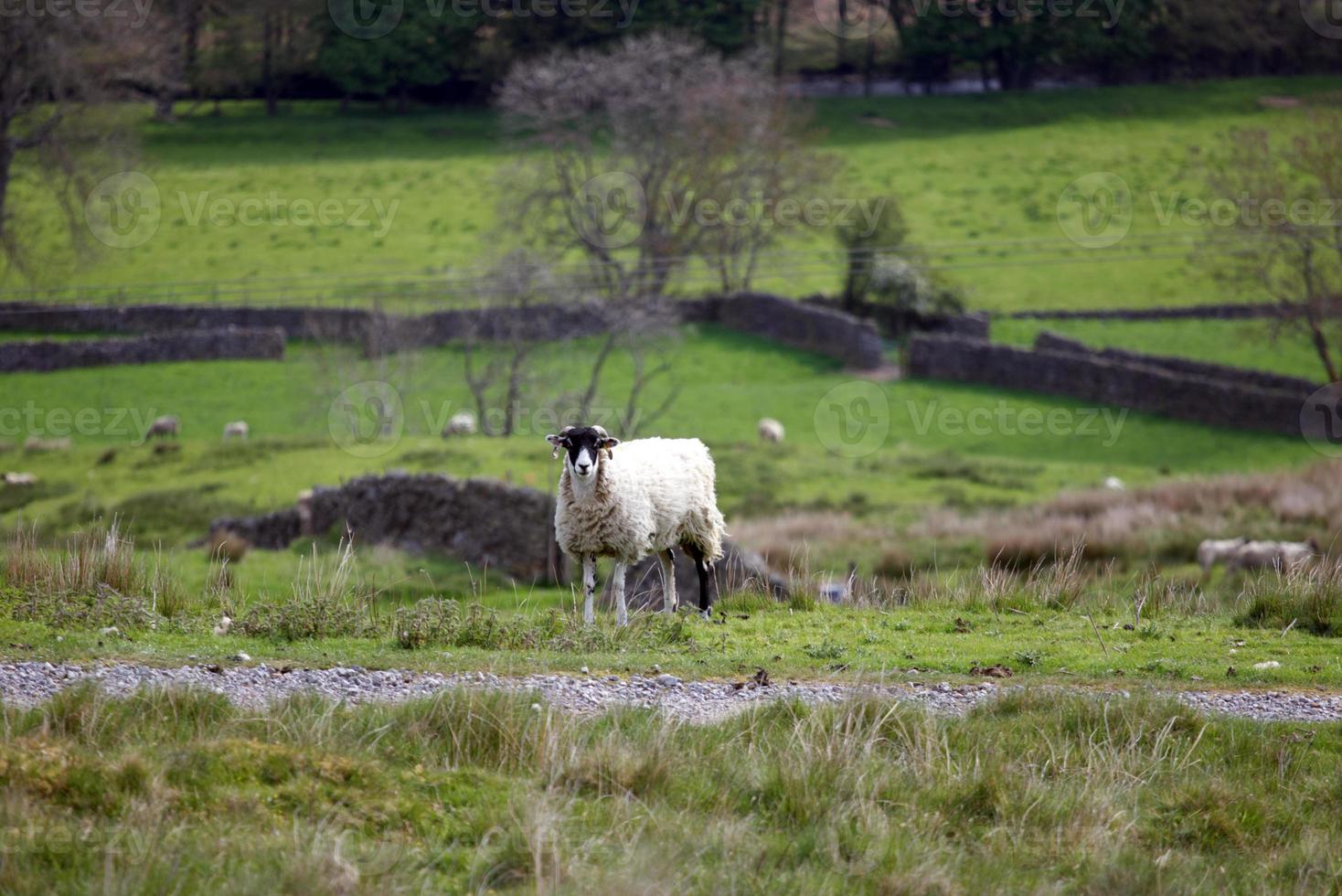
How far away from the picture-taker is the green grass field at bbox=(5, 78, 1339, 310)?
5766cm

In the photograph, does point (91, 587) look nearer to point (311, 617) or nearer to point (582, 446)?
point (311, 617)

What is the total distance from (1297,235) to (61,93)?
136 ft

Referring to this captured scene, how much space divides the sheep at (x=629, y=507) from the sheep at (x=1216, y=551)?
1581 centimetres

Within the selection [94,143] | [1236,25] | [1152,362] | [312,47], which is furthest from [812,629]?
[1236,25]

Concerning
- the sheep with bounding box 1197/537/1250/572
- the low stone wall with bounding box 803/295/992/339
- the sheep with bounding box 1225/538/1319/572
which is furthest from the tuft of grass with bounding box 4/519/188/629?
the low stone wall with bounding box 803/295/992/339

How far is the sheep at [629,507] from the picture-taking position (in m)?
12.4

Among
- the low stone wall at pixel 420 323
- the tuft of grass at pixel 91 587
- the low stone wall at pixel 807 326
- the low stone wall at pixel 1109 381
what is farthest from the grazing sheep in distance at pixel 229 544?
the low stone wall at pixel 1109 381

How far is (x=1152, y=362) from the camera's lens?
45312 mm

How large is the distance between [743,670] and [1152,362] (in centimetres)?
3782

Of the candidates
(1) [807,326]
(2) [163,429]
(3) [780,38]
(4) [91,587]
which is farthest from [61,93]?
(3) [780,38]

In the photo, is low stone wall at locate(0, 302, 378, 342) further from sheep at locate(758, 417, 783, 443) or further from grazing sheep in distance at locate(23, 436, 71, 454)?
sheep at locate(758, 417, 783, 443)

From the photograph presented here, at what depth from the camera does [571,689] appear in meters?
10.1

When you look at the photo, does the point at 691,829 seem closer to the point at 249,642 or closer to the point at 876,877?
the point at 876,877

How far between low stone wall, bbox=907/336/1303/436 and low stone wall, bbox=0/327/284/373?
2255 cm
